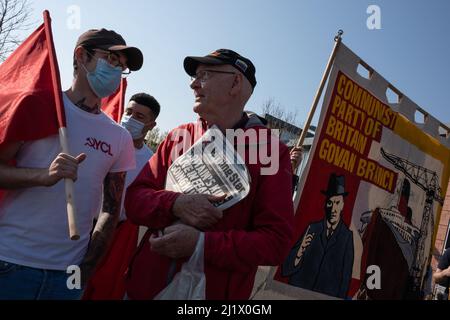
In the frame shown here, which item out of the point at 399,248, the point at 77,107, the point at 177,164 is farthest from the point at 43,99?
the point at 399,248

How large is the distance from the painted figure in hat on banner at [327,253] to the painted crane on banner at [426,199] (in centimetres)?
112

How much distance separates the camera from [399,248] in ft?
14.0

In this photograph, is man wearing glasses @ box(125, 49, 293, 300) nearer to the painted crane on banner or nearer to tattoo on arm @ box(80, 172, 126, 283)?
tattoo on arm @ box(80, 172, 126, 283)

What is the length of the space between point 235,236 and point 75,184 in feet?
2.86

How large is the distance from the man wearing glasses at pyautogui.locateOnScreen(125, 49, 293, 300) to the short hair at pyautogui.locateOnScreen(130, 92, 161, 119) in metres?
1.73

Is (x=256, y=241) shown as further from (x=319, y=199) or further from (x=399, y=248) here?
(x=399, y=248)

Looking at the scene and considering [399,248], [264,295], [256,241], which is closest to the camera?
[256,241]

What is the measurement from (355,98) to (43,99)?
2665 mm

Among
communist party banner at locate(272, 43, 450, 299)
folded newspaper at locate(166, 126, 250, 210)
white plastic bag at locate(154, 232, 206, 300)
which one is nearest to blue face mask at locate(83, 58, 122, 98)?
folded newspaper at locate(166, 126, 250, 210)

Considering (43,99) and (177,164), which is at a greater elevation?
(43,99)

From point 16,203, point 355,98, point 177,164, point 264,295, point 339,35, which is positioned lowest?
point 264,295

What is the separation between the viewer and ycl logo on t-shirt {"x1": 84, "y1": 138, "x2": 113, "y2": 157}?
2.10m

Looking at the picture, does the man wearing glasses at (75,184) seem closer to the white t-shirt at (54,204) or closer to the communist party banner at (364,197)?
the white t-shirt at (54,204)
